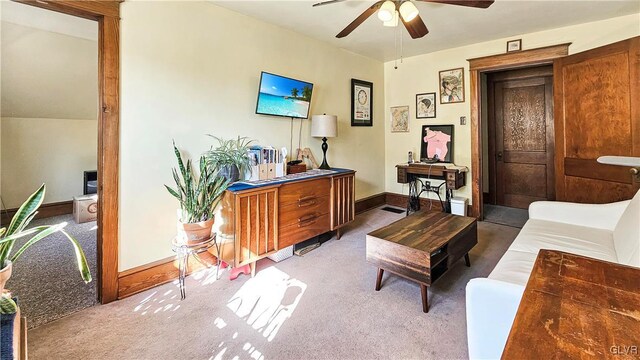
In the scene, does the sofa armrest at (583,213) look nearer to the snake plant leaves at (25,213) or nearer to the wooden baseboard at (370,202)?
the wooden baseboard at (370,202)

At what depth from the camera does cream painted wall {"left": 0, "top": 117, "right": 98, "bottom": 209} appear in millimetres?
4000

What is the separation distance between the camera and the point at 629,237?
1630 mm

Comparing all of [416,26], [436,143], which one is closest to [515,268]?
[416,26]

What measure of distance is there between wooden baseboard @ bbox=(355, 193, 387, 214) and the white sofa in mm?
2276

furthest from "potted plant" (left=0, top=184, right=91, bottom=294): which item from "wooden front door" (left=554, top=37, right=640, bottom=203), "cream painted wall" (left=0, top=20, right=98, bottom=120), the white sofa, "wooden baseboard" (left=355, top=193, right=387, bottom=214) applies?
"wooden front door" (left=554, top=37, right=640, bottom=203)

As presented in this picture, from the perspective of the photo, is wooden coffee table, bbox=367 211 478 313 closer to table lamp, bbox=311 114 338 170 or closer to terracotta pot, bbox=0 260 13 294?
table lamp, bbox=311 114 338 170

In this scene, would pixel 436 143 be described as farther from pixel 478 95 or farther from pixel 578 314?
pixel 578 314

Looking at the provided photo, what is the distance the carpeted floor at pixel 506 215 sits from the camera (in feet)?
12.8

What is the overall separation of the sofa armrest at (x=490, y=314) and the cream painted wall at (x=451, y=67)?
10.4 feet

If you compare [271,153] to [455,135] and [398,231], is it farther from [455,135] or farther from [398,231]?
[455,135]

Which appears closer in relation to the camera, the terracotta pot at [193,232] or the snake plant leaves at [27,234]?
the snake plant leaves at [27,234]

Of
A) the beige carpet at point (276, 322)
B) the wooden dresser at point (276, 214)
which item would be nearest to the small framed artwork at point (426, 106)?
the wooden dresser at point (276, 214)

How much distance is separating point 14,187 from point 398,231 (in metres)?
5.44

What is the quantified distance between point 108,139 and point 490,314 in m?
2.62
